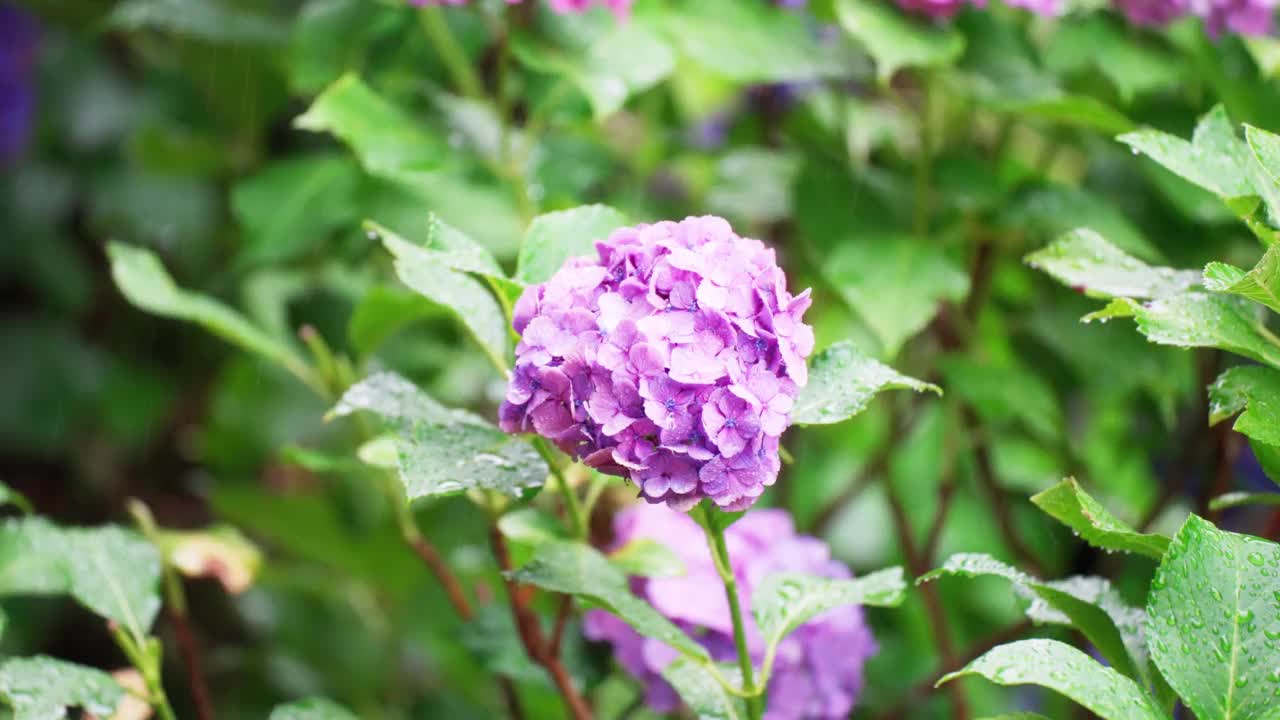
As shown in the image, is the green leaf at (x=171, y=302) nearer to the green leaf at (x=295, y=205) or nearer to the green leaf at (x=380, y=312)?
the green leaf at (x=380, y=312)

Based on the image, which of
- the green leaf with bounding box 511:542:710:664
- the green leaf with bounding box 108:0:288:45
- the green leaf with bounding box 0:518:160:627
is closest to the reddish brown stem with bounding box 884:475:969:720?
the green leaf with bounding box 511:542:710:664

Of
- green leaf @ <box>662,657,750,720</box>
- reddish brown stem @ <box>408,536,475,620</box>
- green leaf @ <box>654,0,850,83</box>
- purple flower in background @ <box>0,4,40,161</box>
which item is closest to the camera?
green leaf @ <box>662,657,750,720</box>

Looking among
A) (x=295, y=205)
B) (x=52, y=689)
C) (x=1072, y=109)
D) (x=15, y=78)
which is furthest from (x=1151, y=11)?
(x=15, y=78)

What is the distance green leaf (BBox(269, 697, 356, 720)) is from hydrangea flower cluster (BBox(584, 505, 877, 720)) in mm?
202

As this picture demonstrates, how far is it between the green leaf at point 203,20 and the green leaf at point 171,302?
15.7 inches

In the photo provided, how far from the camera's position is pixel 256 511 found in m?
1.56

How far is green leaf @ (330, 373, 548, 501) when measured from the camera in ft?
2.47

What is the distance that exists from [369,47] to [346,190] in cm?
15

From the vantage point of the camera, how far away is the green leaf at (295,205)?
51.8 inches

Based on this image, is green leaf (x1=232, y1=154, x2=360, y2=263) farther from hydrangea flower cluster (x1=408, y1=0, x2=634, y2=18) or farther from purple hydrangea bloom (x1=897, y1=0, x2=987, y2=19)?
purple hydrangea bloom (x1=897, y1=0, x2=987, y2=19)

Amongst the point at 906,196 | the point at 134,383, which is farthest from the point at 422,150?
the point at 134,383

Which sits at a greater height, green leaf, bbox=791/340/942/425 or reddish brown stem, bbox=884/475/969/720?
green leaf, bbox=791/340/942/425

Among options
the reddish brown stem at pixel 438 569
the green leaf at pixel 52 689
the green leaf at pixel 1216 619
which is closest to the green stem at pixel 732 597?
the green leaf at pixel 1216 619

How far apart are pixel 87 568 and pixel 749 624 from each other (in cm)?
53
